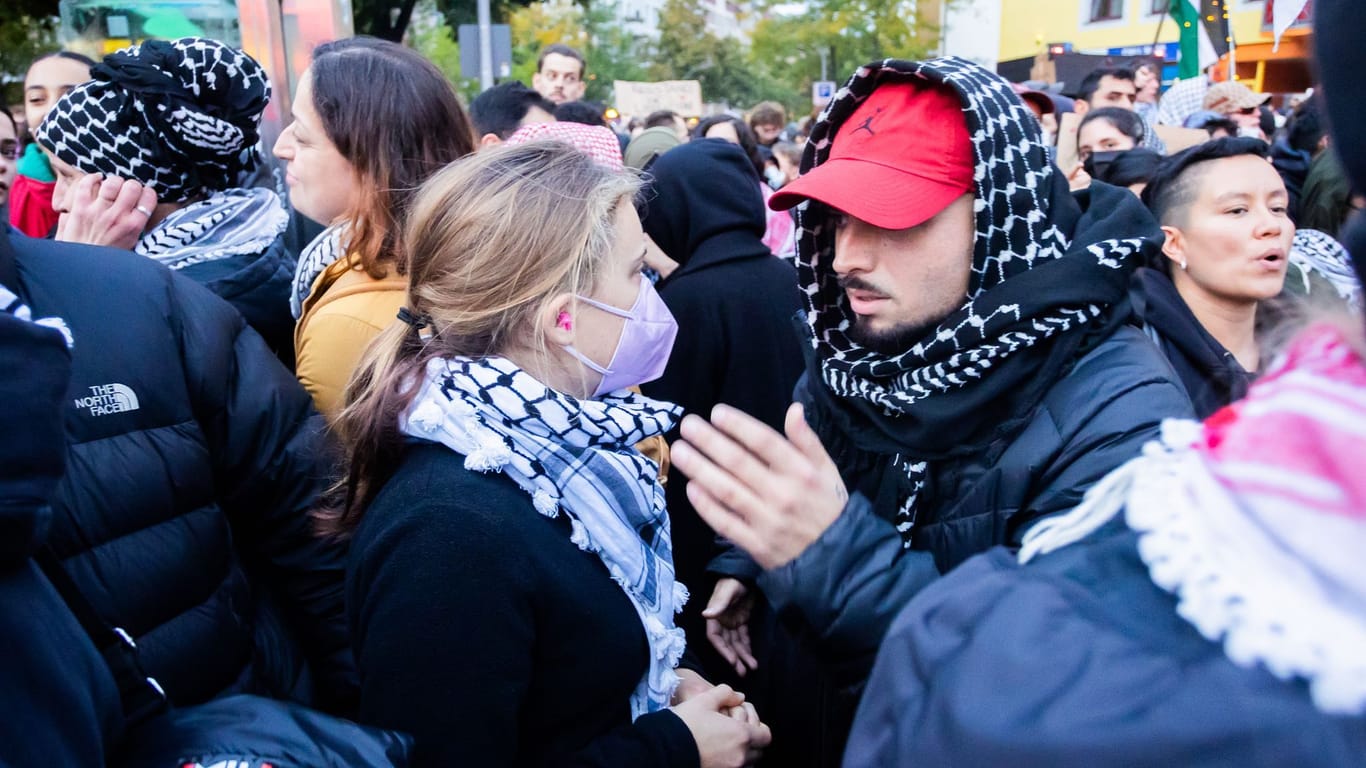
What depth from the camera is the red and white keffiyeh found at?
631mm

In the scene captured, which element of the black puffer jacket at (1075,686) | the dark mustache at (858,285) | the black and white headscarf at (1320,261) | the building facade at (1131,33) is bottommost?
the black and white headscarf at (1320,261)

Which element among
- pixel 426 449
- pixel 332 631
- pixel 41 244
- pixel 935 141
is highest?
pixel 935 141

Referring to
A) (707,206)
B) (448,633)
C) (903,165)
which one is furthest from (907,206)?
(707,206)

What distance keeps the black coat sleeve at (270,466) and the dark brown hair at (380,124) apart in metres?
0.58

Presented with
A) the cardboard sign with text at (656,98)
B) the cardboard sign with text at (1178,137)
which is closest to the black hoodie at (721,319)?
the cardboard sign with text at (1178,137)

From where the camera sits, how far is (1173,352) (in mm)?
3078

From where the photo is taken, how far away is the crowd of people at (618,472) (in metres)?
0.72

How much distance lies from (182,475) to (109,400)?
0.62ft

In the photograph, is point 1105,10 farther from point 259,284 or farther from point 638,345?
point 638,345

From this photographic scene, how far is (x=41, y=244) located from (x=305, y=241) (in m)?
2.66

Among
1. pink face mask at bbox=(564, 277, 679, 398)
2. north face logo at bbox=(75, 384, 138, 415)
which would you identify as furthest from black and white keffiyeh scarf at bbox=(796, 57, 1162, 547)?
north face logo at bbox=(75, 384, 138, 415)

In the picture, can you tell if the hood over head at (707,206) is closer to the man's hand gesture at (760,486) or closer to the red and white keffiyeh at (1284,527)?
the man's hand gesture at (760,486)

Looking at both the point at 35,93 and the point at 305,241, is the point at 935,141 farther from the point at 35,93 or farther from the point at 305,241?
the point at 35,93

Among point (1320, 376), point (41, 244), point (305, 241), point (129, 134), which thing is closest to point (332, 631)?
point (41, 244)
